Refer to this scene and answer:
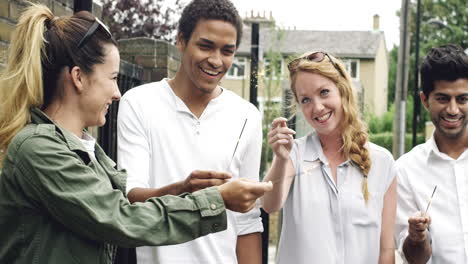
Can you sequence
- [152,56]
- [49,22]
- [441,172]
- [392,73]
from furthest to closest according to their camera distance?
[392,73]
[152,56]
[441,172]
[49,22]

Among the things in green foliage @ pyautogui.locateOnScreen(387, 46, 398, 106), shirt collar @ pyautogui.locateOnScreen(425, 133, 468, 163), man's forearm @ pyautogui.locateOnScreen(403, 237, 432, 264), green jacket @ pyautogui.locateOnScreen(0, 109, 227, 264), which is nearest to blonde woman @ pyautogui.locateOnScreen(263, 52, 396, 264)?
man's forearm @ pyautogui.locateOnScreen(403, 237, 432, 264)

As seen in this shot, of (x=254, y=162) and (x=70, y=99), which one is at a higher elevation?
(x=70, y=99)

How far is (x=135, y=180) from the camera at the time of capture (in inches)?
121

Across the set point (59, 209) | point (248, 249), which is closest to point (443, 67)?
point (248, 249)

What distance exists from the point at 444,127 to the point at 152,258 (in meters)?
1.76

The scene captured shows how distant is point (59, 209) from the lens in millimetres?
2252

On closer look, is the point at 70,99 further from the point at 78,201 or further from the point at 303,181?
the point at 303,181

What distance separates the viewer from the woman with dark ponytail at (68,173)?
2258mm

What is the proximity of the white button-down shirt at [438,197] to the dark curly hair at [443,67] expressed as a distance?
13.9 inches

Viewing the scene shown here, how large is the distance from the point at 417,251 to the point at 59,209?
196cm

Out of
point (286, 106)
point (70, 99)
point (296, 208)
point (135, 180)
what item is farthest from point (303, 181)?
point (70, 99)

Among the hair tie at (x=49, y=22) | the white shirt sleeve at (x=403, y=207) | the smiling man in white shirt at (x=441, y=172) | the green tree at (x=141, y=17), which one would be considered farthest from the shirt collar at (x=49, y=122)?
the green tree at (x=141, y=17)

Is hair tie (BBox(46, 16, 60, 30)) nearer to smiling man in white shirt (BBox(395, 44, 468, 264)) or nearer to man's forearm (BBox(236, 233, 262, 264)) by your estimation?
man's forearm (BBox(236, 233, 262, 264))

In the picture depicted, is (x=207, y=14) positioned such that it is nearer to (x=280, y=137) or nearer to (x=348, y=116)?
(x=280, y=137)
